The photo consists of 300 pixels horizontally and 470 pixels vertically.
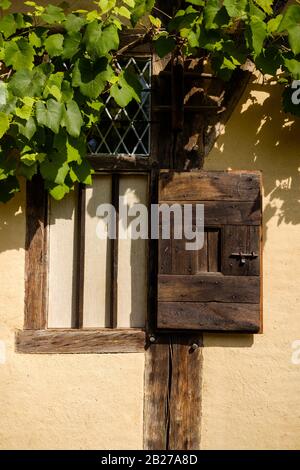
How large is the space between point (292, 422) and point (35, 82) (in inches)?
89.0

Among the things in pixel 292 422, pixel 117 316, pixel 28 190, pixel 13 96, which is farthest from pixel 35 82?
pixel 292 422

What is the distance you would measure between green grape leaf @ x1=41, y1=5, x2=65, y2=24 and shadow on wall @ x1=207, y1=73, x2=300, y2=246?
1064mm

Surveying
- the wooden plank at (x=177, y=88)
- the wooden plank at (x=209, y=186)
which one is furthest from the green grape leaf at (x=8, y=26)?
the wooden plank at (x=209, y=186)

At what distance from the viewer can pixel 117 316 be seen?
295 cm

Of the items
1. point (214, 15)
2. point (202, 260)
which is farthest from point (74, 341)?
point (214, 15)

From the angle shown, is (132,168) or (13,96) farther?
(132,168)

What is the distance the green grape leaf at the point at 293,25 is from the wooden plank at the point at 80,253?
1.32m

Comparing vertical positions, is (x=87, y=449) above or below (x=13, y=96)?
below

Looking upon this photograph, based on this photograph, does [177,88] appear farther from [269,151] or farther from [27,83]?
[27,83]

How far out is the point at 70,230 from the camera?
2.98 meters

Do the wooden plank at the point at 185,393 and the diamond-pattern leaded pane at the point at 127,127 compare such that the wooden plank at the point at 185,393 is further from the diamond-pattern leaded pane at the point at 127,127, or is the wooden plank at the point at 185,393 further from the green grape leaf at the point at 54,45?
the green grape leaf at the point at 54,45

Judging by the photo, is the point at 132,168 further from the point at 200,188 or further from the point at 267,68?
the point at 267,68

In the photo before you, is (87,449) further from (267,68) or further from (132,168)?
(267,68)
